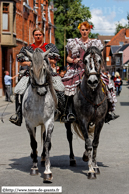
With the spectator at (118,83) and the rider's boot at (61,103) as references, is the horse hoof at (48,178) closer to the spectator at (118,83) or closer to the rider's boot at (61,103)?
the rider's boot at (61,103)

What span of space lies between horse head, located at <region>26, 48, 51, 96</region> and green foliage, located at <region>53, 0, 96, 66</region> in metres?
60.7

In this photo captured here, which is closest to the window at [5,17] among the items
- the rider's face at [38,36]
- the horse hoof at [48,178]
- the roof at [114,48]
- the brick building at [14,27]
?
the brick building at [14,27]

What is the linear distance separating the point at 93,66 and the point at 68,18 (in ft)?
214

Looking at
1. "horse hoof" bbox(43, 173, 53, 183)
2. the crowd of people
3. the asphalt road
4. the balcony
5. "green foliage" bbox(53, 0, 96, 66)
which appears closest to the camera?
the asphalt road

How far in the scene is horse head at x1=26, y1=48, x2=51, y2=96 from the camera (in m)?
6.14

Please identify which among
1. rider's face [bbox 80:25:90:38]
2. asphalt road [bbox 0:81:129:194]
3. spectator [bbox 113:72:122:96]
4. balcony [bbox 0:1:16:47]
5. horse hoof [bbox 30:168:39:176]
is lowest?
asphalt road [bbox 0:81:129:194]

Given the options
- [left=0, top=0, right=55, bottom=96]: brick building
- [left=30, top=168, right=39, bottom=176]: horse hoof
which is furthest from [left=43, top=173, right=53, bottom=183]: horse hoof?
[left=0, top=0, right=55, bottom=96]: brick building

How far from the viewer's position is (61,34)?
72125mm

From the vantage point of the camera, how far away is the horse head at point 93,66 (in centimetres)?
629

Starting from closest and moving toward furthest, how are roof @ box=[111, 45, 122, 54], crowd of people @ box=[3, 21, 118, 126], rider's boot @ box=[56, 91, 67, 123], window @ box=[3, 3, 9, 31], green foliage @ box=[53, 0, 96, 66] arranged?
crowd of people @ box=[3, 21, 118, 126] < rider's boot @ box=[56, 91, 67, 123] < window @ box=[3, 3, 9, 31] < green foliage @ box=[53, 0, 96, 66] < roof @ box=[111, 45, 122, 54]

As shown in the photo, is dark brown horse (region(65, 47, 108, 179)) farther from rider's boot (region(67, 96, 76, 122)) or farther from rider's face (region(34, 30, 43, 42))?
rider's face (region(34, 30, 43, 42))

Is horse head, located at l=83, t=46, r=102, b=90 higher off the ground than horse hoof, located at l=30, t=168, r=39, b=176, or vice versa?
horse head, located at l=83, t=46, r=102, b=90

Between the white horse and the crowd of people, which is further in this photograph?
the crowd of people

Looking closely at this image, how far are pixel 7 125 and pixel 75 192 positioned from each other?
9.23m
